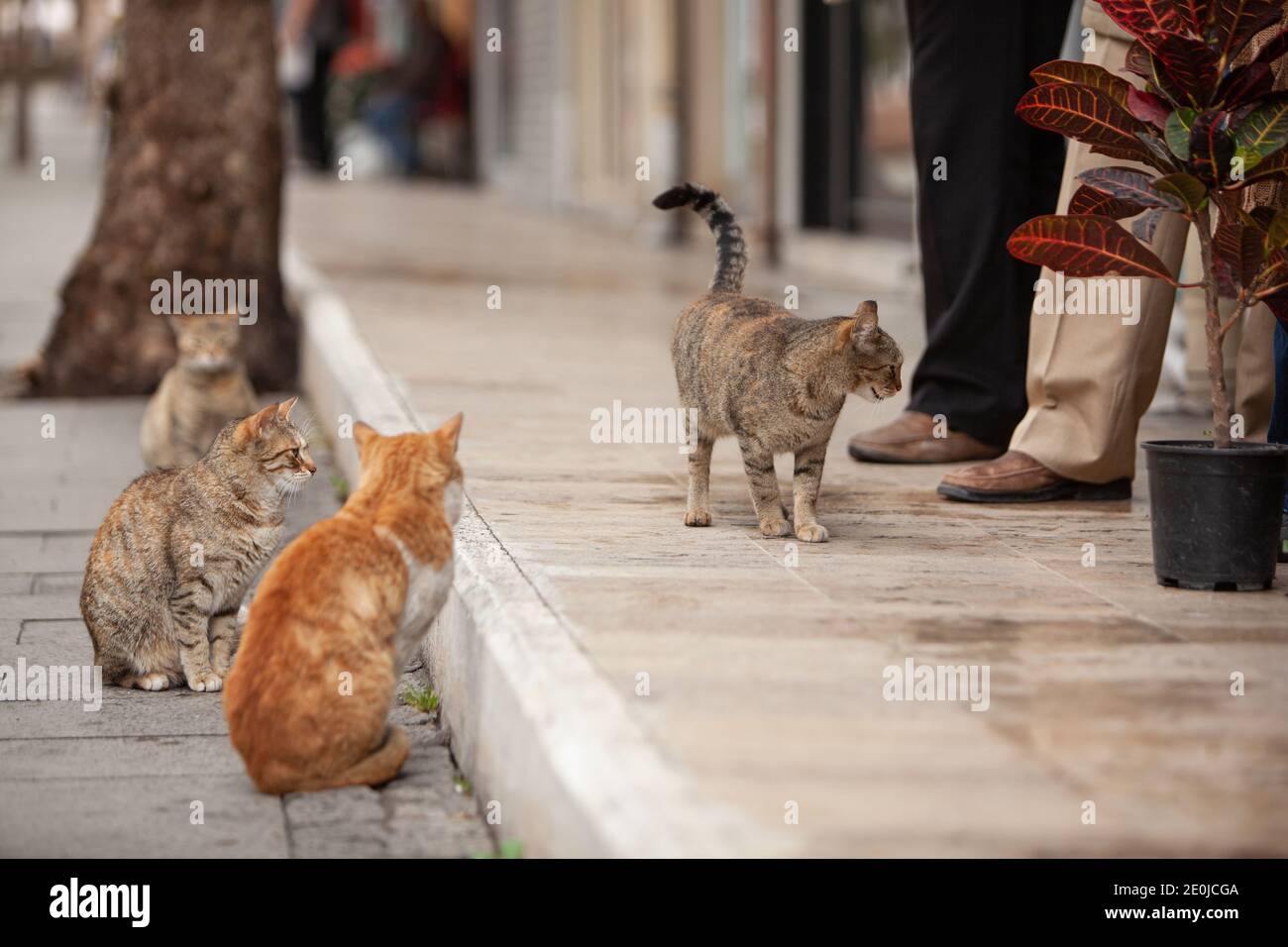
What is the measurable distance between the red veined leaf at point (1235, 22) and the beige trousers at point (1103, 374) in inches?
30.9

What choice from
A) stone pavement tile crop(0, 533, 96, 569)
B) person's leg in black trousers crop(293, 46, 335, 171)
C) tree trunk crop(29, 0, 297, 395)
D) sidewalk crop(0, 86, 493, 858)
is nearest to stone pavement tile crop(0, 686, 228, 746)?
sidewalk crop(0, 86, 493, 858)

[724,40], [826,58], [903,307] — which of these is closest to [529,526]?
[903,307]

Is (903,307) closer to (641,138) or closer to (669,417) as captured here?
(669,417)

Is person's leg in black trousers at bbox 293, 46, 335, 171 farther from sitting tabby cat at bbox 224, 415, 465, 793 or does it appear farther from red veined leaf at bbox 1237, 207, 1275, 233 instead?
sitting tabby cat at bbox 224, 415, 465, 793

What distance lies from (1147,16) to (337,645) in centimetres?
204

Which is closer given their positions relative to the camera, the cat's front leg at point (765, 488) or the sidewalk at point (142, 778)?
the sidewalk at point (142, 778)

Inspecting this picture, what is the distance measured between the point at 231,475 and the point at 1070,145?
7.58ft

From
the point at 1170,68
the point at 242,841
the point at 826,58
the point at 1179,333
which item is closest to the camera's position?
the point at 242,841

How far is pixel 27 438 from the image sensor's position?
7523 mm

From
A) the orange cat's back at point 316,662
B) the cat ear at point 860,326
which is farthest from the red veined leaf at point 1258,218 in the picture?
the orange cat's back at point 316,662

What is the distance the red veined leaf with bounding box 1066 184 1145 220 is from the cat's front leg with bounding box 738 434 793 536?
904 mm

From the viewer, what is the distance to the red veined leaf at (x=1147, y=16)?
3672 mm

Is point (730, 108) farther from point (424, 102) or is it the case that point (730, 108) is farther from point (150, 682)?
point (150, 682)

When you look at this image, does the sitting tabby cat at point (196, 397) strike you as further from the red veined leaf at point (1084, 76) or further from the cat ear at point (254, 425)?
the red veined leaf at point (1084, 76)
